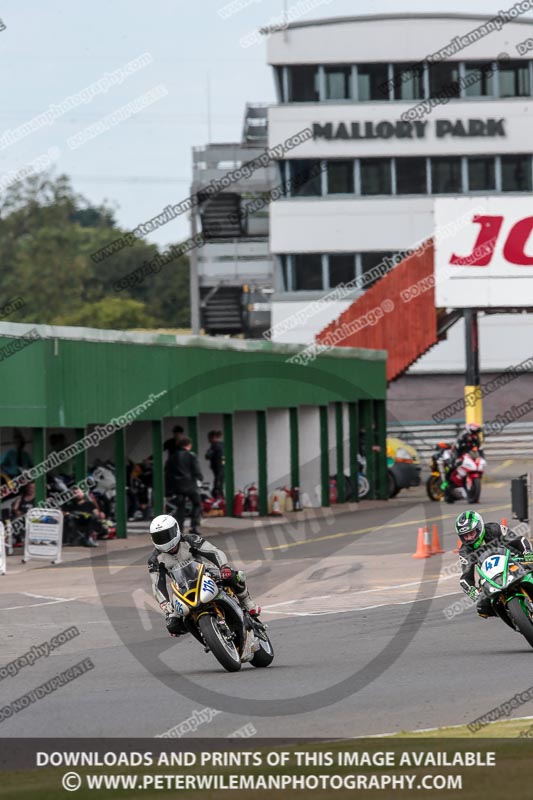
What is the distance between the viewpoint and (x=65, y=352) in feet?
87.3

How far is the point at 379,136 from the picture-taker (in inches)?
2413

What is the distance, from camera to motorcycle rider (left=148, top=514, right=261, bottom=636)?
43.9ft

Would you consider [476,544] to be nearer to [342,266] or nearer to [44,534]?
[44,534]

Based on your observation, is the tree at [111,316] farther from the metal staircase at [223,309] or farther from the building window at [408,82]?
the building window at [408,82]

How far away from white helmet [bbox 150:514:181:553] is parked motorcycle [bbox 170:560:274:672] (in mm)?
204

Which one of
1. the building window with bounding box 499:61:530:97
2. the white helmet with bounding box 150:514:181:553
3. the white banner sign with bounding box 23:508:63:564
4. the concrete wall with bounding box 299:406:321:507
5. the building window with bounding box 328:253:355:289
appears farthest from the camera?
the building window with bounding box 499:61:530:97

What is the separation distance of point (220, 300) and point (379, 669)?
192 feet

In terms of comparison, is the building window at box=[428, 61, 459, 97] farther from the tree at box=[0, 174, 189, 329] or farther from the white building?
the tree at box=[0, 174, 189, 329]

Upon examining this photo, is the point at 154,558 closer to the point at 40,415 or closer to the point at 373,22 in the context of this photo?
the point at 40,415

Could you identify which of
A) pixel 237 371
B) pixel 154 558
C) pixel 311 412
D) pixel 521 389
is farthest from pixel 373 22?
pixel 154 558

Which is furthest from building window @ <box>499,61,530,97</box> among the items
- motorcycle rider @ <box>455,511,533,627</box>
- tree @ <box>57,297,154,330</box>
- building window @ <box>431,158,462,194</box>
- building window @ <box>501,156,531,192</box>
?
motorcycle rider @ <box>455,511,533,627</box>

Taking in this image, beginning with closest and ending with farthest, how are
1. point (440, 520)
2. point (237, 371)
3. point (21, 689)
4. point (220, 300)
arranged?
point (21, 689), point (440, 520), point (237, 371), point (220, 300)

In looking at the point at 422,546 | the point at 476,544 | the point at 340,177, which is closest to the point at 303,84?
the point at 340,177

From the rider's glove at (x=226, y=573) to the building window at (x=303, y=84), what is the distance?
49931mm
